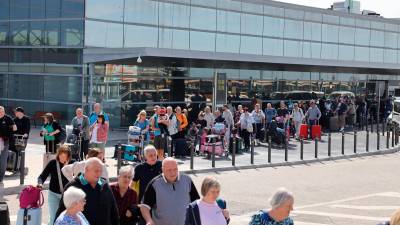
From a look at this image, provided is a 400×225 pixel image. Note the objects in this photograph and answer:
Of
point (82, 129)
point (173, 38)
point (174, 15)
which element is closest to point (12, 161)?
point (82, 129)

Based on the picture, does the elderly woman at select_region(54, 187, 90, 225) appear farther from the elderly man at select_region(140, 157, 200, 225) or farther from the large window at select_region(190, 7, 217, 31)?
the large window at select_region(190, 7, 217, 31)

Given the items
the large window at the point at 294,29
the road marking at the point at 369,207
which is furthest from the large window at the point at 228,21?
the road marking at the point at 369,207

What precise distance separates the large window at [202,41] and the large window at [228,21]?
0.91 metres

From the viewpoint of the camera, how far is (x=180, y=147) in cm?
2316

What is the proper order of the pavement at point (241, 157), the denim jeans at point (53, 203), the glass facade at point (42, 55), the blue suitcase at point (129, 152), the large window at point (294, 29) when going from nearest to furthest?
the denim jeans at point (53, 203)
the pavement at point (241, 157)
the blue suitcase at point (129, 152)
the glass facade at point (42, 55)
the large window at point (294, 29)

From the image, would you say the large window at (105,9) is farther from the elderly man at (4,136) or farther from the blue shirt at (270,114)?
the elderly man at (4,136)

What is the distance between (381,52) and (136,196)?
4997 centimetres

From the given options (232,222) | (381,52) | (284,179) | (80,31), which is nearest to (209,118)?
(284,179)

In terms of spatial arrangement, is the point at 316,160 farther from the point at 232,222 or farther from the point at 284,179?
the point at 232,222

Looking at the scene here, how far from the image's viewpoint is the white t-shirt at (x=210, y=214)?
7.37 m

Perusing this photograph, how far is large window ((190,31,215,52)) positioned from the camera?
37719 mm

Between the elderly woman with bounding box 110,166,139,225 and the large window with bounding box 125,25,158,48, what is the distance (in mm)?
25278

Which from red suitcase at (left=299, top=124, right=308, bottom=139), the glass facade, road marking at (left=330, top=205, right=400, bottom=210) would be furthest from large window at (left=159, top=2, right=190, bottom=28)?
Result: road marking at (left=330, top=205, right=400, bottom=210)

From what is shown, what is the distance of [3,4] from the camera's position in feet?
115
